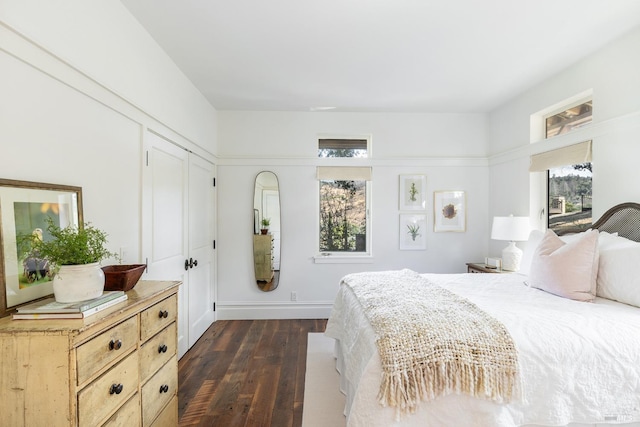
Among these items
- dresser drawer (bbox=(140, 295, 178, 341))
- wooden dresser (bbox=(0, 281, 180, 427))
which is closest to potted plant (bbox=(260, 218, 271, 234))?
dresser drawer (bbox=(140, 295, 178, 341))

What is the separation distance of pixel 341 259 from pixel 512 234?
1.99m

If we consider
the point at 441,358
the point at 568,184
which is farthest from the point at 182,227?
the point at 568,184

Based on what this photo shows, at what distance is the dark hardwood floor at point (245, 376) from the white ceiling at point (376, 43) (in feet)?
9.14

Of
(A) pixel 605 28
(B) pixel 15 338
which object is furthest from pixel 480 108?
(B) pixel 15 338

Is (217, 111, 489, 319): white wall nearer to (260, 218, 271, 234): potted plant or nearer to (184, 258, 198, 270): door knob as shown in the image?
(260, 218, 271, 234): potted plant

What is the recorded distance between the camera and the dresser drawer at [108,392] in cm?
106

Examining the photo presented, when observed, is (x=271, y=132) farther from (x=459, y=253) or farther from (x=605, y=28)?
(x=605, y=28)

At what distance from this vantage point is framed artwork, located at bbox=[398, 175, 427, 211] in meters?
4.07

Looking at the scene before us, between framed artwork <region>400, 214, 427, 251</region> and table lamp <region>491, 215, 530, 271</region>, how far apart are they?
94 centimetres

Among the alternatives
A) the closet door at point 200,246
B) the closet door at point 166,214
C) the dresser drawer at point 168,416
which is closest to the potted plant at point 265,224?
the closet door at point 200,246

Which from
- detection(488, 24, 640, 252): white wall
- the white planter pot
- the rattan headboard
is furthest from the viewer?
detection(488, 24, 640, 252): white wall

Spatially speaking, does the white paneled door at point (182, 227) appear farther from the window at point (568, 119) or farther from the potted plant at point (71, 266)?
the window at point (568, 119)

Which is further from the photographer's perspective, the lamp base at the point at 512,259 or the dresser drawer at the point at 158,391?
the lamp base at the point at 512,259

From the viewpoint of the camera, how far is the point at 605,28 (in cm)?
224
